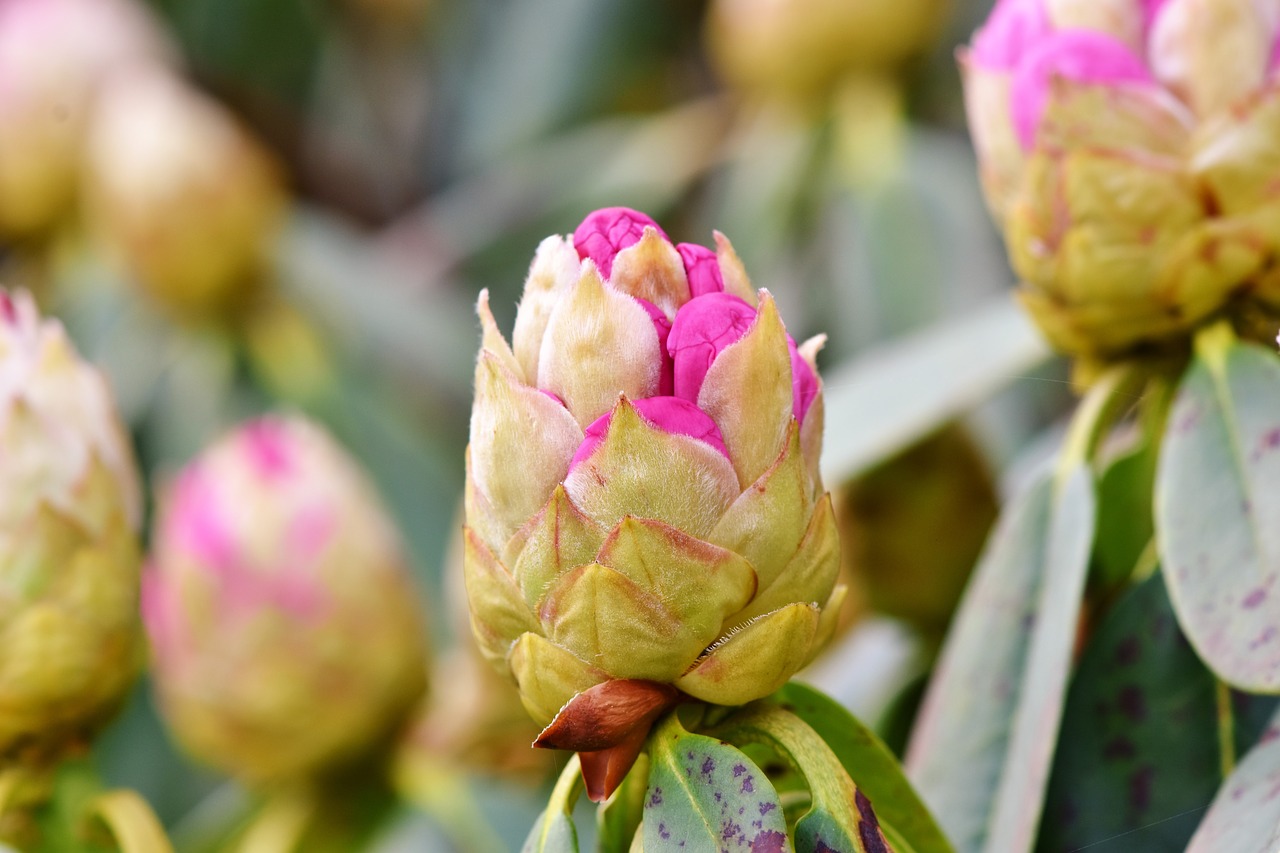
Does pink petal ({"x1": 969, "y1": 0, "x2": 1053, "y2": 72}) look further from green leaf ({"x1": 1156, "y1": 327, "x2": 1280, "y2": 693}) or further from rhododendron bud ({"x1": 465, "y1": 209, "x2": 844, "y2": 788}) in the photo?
rhododendron bud ({"x1": 465, "y1": 209, "x2": 844, "y2": 788})

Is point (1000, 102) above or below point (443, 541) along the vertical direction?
above

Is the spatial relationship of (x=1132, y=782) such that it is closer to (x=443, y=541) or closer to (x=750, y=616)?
(x=750, y=616)

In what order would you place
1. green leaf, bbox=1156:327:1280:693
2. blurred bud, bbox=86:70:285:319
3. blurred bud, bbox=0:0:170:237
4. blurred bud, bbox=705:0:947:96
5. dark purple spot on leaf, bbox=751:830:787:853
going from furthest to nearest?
blurred bud, bbox=0:0:170:237
blurred bud, bbox=86:70:285:319
blurred bud, bbox=705:0:947:96
green leaf, bbox=1156:327:1280:693
dark purple spot on leaf, bbox=751:830:787:853

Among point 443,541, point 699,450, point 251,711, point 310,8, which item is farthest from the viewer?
point 310,8

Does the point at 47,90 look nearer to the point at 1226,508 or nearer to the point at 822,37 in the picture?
the point at 822,37

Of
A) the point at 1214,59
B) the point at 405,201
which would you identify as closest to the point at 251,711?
the point at 1214,59

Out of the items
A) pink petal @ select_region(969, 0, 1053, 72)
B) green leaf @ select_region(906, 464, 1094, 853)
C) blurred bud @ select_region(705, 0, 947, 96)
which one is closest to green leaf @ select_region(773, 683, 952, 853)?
green leaf @ select_region(906, 464, 1094, 853)
